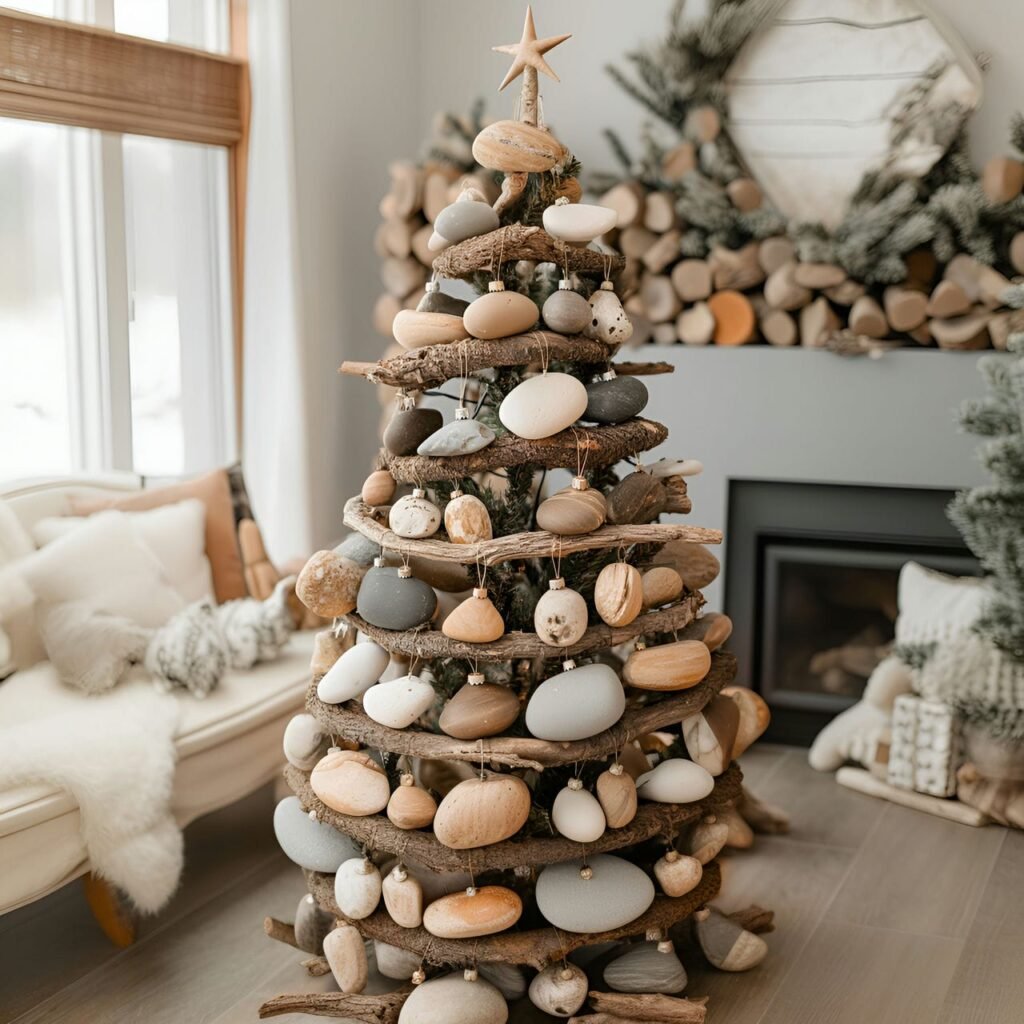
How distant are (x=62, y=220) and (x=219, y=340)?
63cm

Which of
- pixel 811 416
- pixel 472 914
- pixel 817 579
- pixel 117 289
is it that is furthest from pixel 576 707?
pixel 117 289

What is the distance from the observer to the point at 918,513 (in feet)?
10.4

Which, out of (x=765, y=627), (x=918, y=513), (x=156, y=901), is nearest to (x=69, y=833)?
(x=156, y=901)

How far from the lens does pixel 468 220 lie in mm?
2031

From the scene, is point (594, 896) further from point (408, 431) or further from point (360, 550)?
point (408, 431)

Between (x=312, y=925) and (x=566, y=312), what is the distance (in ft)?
3.79

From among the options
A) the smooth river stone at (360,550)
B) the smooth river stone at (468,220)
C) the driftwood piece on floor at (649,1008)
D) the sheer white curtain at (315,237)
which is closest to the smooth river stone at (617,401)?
the smooth river stone at (468,220)

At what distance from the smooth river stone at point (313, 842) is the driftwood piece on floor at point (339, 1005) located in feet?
0.66

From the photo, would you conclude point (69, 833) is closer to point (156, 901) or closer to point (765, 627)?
point (156, 901)

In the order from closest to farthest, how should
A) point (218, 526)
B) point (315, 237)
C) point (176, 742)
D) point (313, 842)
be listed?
point (313, 842)
point (176, 742)
point (218, 526)
point (315, 237)

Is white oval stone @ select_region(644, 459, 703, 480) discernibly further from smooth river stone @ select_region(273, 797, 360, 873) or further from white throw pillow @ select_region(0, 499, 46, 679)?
white throw pillow @ select_region(0, 499, 46, 679)

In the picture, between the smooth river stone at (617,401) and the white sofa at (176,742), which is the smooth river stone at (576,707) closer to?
the smooth river stone at (617,401)

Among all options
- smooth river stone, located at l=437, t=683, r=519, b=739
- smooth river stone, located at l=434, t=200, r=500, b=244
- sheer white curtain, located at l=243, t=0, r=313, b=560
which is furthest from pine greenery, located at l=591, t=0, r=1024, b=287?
smooth river stone, located at l=437, t=683, r=519, b=739

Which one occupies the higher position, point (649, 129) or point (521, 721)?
point (649, 129)
